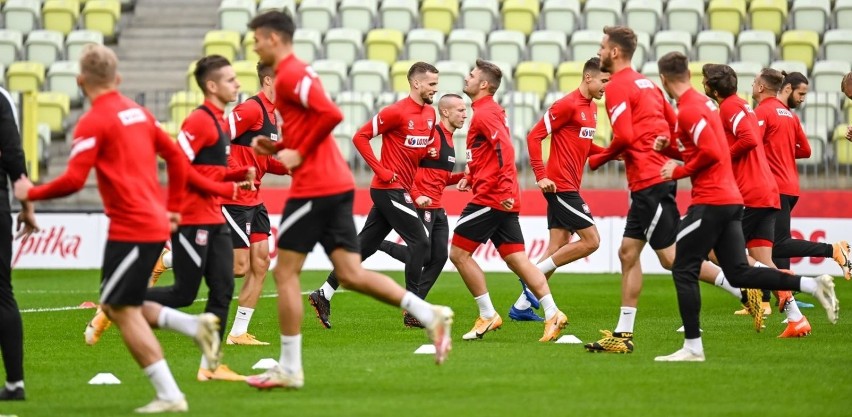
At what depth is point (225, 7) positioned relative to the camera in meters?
26.6

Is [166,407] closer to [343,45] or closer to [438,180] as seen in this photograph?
[438,180]

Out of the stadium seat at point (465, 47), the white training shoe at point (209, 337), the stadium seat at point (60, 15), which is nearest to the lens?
the white training shoe at point (209, 337)

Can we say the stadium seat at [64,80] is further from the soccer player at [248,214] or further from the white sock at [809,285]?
the white sock at [809,285]

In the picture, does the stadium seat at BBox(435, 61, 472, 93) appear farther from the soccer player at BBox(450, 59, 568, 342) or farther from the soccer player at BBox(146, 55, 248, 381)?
the soccer player at BBox(146, 55, 248, 381)

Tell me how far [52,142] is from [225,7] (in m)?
4.42

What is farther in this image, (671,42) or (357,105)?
(671,42)

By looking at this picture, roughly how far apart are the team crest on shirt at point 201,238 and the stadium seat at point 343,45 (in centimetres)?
1627

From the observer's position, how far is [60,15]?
2725 cm

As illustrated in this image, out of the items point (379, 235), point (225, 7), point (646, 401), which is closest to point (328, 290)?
point (379, 235)

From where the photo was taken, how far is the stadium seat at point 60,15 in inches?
1073

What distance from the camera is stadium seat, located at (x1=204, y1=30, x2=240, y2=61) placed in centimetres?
2556

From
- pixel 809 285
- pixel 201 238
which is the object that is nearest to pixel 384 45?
pixel 809 285

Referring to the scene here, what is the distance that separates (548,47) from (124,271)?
17.8 m

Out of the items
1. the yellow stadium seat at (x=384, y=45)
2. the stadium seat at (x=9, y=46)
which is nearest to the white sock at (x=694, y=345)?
the yellow stadium seat at (x=384, y=45)
